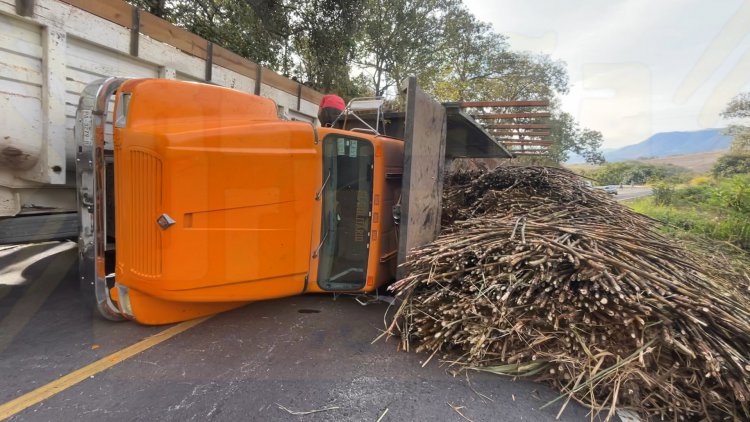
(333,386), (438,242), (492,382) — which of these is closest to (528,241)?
(438,242)

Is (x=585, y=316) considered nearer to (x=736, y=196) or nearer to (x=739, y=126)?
(x=736, y=196)

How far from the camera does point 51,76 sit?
2766mm

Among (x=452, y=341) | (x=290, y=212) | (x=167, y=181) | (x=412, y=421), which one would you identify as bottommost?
(x=412, y=421)

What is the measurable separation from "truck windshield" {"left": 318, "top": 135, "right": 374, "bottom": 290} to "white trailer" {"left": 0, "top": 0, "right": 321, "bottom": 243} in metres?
1.89

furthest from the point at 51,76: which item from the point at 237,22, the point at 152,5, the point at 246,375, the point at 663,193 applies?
the point at 663,193

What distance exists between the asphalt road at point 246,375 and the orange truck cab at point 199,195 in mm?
323

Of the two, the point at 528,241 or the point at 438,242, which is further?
the point at 438,242

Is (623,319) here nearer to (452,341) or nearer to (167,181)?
(452,341)

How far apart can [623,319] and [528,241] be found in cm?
78

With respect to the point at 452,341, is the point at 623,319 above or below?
above

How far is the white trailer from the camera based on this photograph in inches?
102

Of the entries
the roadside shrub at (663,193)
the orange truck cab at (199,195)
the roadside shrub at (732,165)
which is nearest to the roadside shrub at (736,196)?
the orange truck cab at (199,195)

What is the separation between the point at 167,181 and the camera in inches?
98.0

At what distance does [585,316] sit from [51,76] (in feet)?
13.4
